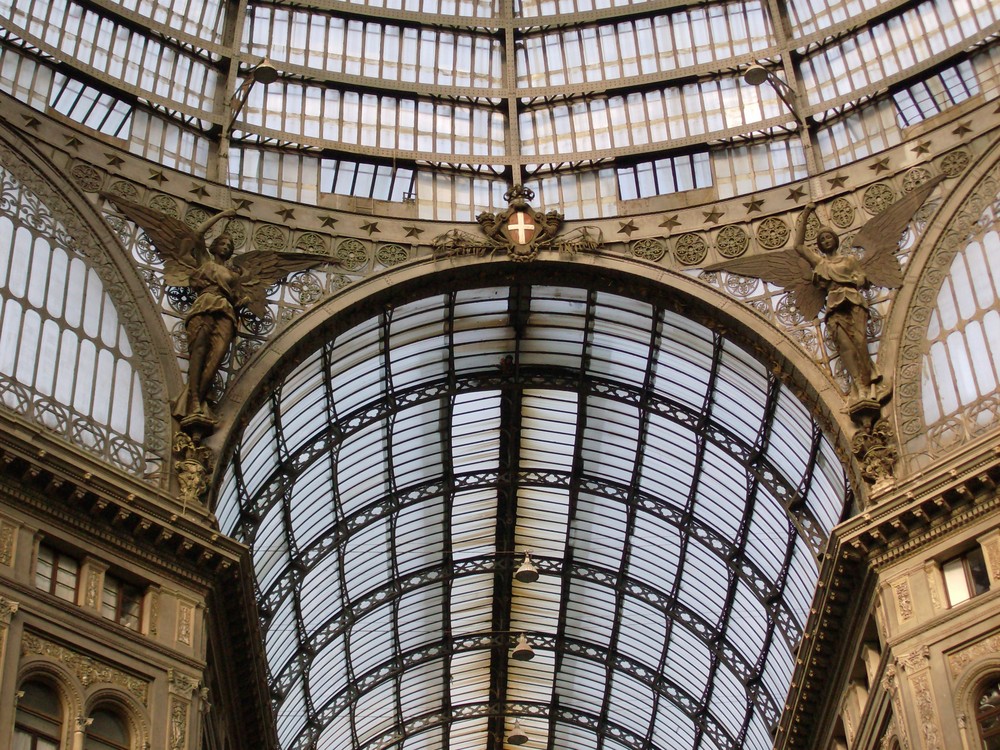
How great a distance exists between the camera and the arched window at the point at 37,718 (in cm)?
3212

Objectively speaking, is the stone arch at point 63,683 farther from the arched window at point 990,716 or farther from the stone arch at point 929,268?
the stone arch at point 929,268

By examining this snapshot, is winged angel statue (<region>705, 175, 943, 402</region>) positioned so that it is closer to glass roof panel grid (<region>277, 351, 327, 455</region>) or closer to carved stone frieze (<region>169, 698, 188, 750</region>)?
glass roof panel grid (<region>277, 351, 327, 455</region>)

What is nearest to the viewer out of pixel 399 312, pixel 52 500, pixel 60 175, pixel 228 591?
pixel 52 500

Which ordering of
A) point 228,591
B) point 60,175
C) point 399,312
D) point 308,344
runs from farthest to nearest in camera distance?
point 399,312
point 308,344
point 60,175
point 228,591

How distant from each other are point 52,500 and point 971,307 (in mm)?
22013

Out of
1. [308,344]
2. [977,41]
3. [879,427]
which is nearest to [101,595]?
[308,344]

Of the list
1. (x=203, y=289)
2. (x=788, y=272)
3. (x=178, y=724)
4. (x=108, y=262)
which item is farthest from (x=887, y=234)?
(x=178, y=724)

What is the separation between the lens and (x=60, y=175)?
41.1 m

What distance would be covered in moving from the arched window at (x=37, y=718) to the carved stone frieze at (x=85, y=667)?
0.61 m

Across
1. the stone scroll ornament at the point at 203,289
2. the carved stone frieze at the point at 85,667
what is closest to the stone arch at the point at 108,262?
the stone scroll ornament at the point at 203,289

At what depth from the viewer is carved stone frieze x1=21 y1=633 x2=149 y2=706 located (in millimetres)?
33000

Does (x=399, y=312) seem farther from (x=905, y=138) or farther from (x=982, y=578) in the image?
(x=982, y=578)

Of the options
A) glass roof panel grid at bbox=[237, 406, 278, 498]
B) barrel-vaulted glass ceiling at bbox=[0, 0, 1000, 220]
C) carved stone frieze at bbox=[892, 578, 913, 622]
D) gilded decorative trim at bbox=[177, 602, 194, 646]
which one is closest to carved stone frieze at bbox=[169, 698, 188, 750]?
gilded decorative trim at bbox=[177, 602, 194, 646]

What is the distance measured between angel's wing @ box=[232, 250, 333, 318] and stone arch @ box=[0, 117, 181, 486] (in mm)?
2814
